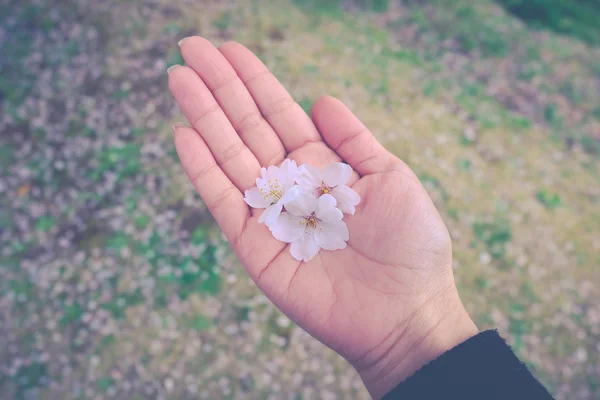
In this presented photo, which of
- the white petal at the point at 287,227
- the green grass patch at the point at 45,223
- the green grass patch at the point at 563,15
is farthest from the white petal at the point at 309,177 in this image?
the green grass patch at the point at 563,15

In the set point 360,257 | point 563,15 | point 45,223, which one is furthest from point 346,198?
point 563,15

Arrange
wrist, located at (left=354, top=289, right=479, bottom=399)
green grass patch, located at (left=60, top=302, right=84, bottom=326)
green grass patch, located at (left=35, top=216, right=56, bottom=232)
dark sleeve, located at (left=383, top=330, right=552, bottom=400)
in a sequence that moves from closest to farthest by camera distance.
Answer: dark sleeve, located at (left=383, top=330, right=552, bottom=400) → wrist, located at (left=354, top=289, right=479, bottom=399) → green grass patch, located at (left=60, top=302, right=84, bottom=326) → green grass patch, located at (left=35, top=216, right=56, bottom=232)

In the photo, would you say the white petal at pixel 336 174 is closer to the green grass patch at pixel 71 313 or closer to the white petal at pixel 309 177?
the white petal at pixel 309 177

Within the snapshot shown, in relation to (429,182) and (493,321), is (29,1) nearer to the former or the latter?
(429,182)

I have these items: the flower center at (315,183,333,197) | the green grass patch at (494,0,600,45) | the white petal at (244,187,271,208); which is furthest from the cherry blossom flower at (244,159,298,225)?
the green grass patch at (494,0,600,45)

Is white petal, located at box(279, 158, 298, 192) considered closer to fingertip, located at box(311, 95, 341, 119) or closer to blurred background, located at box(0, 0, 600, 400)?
fingertip, located at box(311, 95, 341, 119)
